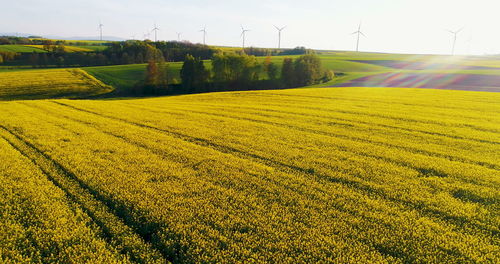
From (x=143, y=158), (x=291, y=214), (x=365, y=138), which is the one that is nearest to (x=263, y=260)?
(x=291, y=214)

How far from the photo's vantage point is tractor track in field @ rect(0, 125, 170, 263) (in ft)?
19.9

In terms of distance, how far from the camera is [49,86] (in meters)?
53.8

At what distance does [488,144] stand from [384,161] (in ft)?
22.4

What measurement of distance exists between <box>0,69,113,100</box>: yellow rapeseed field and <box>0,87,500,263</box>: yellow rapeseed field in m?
40.1

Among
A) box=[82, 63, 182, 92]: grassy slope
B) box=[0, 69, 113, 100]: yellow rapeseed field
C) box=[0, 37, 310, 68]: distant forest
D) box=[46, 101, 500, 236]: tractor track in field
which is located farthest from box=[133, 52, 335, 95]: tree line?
box=[46, 101, 500, 236]: tractor track in field

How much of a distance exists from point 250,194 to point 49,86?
61136mm

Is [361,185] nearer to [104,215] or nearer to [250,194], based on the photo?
[250,194]

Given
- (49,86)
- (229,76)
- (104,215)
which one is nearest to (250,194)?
(104,215)

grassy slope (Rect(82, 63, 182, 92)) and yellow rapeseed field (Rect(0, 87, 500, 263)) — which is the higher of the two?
grassy slope (Rect(82, 63, 182, 92))

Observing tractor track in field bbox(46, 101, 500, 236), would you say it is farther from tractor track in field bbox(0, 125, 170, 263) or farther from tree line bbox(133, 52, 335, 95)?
tree line bbox(133, 52, 335, 95)

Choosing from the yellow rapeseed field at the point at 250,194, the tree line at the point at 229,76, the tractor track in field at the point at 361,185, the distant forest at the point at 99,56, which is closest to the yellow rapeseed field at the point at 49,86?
the tree line at the point at 229,76

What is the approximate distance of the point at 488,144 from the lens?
45.1 ft

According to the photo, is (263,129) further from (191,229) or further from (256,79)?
(256,79)

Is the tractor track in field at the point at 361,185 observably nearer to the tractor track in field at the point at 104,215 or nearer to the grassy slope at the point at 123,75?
the tractor track in field at the point at 104,215
